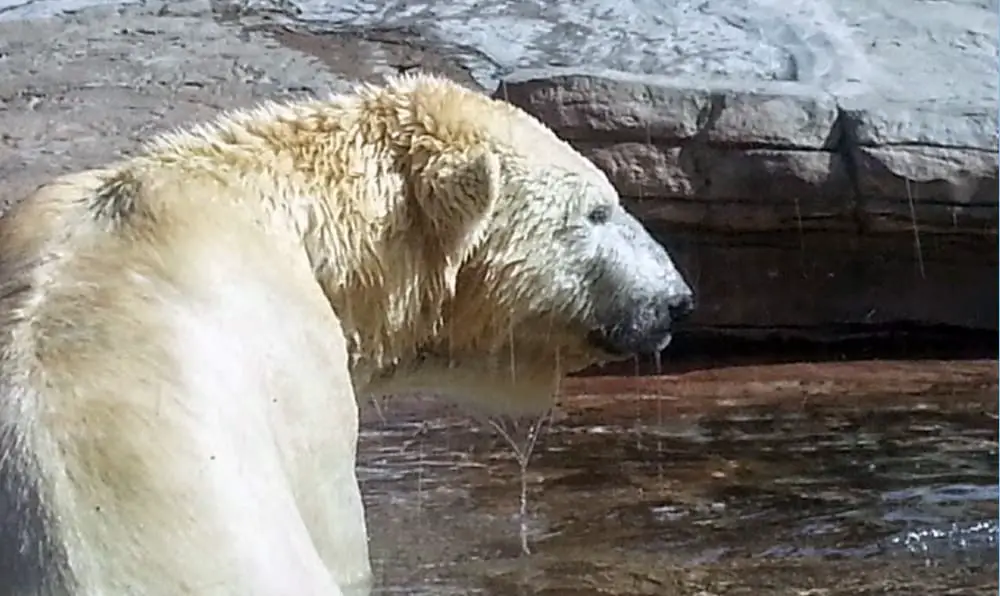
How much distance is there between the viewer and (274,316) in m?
2.18

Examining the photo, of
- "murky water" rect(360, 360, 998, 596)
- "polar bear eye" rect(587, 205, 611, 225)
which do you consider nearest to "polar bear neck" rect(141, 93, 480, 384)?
"polar bear eye" rect(587, 205, 611, 225)

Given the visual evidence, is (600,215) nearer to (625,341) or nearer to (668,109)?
(625,341)

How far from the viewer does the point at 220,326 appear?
2.04 m

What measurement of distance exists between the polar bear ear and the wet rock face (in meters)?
2.43

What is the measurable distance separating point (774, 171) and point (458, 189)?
266cm

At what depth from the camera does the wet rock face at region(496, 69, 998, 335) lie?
198 inches

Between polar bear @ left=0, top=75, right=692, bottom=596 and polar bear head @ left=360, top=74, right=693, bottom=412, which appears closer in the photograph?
polar bear @ left=0, top=75, right=692, bottom=596

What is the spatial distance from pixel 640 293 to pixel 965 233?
8.42 feet

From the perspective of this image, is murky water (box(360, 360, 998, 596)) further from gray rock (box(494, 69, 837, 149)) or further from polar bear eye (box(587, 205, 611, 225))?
gray rock (box(494, 69, 837, 149))

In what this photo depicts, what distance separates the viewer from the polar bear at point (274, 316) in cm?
169

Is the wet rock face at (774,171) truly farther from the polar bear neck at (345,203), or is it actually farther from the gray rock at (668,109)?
the polar bear neck at (345,203)

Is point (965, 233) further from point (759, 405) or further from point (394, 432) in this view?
point (394, 432)

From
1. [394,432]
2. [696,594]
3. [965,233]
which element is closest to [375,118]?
[696,594]

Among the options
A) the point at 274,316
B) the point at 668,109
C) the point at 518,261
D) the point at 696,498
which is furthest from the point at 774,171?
the point at 274,316
